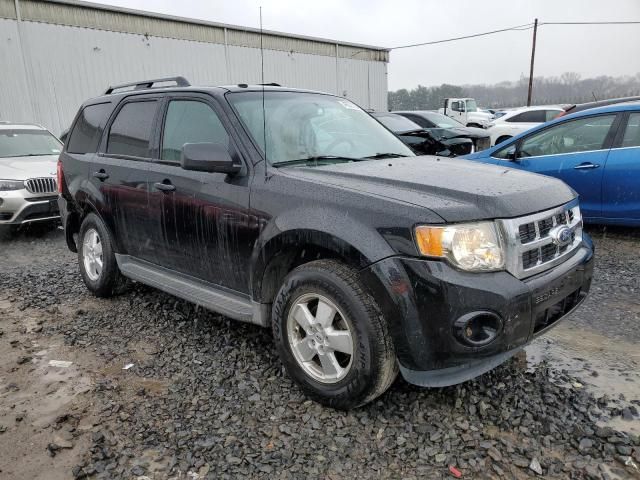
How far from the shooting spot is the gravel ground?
229cm

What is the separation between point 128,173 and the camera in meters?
3.88

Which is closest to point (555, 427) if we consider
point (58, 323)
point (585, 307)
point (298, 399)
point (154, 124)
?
point (298, 399)

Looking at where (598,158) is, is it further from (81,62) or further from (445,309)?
(81,62)

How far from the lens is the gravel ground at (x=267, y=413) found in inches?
90.0

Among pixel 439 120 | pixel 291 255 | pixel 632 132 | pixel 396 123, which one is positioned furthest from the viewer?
pixel 439 120

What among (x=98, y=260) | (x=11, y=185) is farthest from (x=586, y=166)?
(x=11, y=185)

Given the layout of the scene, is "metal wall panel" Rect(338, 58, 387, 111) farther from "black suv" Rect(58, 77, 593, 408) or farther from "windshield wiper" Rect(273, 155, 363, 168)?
"windshield wiper" Rect(273, 155, 363, 168)

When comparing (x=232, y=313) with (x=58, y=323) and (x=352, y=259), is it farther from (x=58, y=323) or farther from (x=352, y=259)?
(x=58, y=323)

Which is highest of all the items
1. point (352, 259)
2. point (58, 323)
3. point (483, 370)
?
point (352, 259)

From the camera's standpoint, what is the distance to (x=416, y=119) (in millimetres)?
12523

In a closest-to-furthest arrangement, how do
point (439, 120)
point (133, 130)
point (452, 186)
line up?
1. point (452, 186)
2. point (133, 130)
3. point (439, 120)

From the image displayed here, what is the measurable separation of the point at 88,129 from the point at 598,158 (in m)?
5.46

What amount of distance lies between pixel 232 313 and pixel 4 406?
1409mm

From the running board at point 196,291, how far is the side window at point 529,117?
1399 cm
